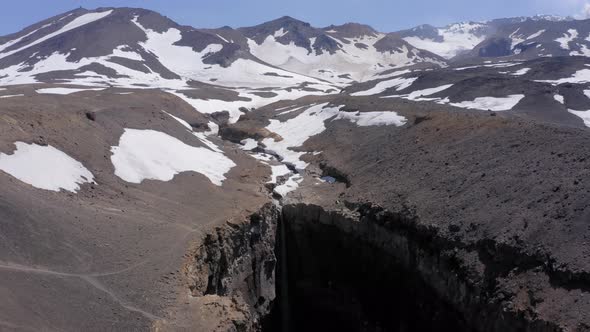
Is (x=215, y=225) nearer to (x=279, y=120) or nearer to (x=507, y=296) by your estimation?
(x=507, y=296)

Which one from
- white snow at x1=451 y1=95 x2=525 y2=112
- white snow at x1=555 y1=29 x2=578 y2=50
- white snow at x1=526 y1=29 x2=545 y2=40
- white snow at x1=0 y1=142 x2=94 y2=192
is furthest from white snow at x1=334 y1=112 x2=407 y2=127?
white snow at x1=526 y1=29 x2=545 y2=40

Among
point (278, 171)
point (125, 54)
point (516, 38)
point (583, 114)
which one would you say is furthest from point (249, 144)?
point (516, 38)

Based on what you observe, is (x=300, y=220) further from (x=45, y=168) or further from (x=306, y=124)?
(x=306, y=124)

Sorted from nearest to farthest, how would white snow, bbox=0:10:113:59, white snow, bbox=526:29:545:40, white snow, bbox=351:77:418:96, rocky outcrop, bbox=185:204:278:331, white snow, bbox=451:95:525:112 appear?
1. rocky outcrop, bbox=185:204:278:331
2. white snow, bbox=451:95:525:112
3. white snow, bbox=351:77:418:96
4. white snow, bbox=0:10:113:59
5. white snow, bbox=526:29:545:40

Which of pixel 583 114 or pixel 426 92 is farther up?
pixel 426 92

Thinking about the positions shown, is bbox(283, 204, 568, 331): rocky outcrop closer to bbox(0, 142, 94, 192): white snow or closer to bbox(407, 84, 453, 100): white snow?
bbox(0, 142, 94, 192): white snow

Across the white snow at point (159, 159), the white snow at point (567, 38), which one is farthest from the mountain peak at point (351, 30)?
the white snow at point (159, 159)

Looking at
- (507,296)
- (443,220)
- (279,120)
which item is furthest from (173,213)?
(279,120)
